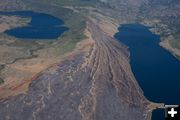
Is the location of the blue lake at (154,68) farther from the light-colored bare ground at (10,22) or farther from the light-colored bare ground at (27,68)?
the light-colored bare ground at (10,22)

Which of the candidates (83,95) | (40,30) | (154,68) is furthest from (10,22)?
(83,95)

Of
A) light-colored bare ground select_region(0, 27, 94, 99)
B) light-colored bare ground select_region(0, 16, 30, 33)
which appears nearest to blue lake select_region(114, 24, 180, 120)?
light-colored bare ground select_region(0, 27, 94, 99)

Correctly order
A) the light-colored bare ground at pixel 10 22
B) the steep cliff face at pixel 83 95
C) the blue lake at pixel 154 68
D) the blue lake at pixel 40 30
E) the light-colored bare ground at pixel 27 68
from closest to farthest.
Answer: the steep cliff face at pixel 83 95 < the light-colored bare ground at pixel 27 68 < the blue lake at pixel 154 68 < the blue lake at pixel 40 30 < the light-colored bare ground at pixel 10 22

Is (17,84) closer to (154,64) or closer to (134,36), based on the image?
(154,64)

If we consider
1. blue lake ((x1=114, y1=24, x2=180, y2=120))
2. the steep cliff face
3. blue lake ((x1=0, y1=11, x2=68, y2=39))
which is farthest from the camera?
blue lake ((x1=0, y1=11, x2=68, y2=39))

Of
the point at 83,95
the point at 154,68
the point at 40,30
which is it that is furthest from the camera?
the point at 40,30

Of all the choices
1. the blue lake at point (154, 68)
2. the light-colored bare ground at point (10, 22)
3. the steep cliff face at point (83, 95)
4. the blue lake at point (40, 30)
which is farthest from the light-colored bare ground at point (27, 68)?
the light-colored bare ground at point (10, 22)

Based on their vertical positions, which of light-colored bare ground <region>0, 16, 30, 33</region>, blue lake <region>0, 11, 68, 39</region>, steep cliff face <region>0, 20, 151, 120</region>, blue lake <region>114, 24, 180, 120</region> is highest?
steep cliff face <region>0, 20, 151, 120</region>

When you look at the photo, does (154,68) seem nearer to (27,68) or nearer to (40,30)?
(27,68)

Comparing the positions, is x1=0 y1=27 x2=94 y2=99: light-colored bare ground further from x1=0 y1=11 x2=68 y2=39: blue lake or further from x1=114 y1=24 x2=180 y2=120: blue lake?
x1=0 y1=11 x2=68 y2=39: blue lake
